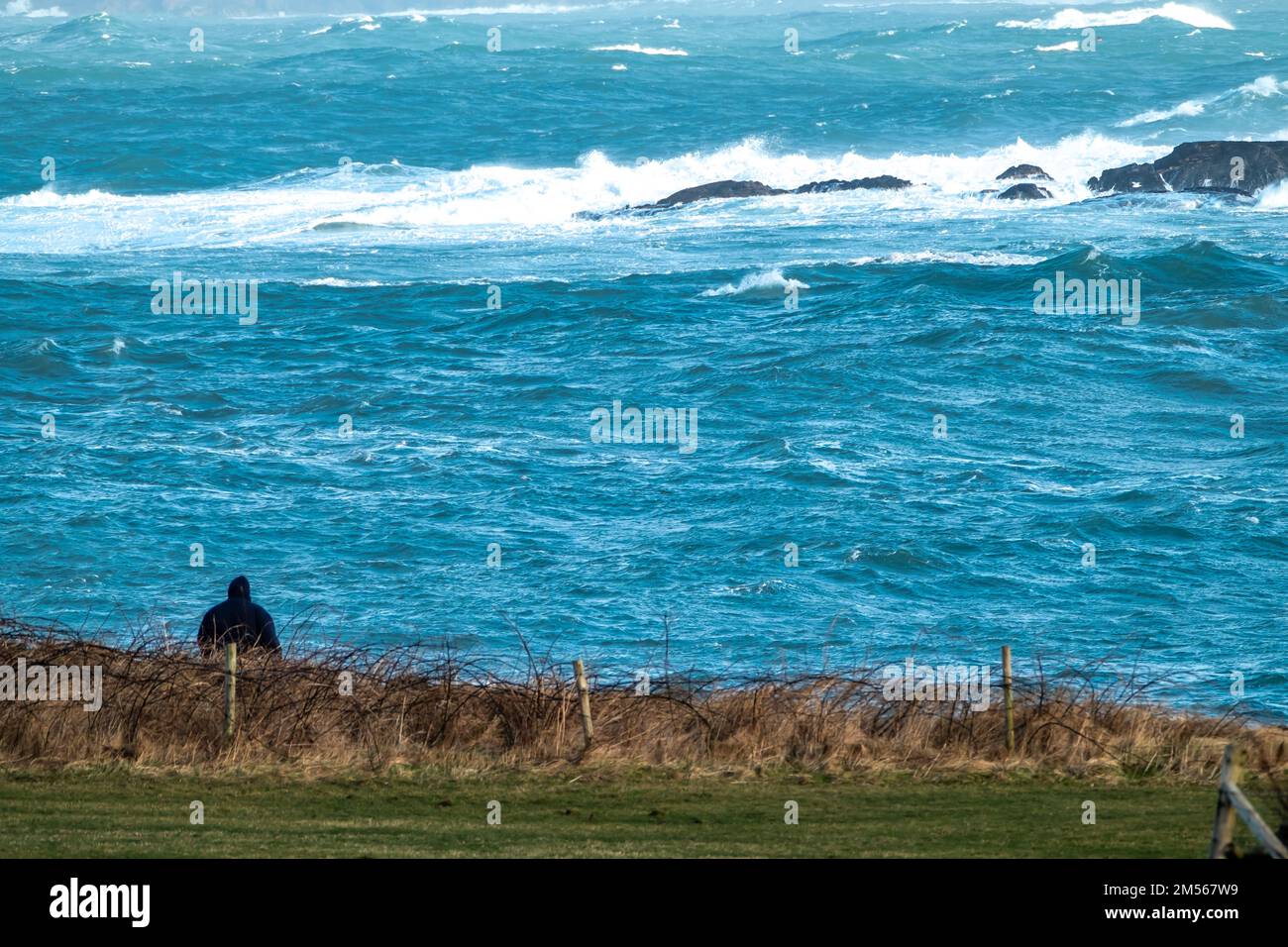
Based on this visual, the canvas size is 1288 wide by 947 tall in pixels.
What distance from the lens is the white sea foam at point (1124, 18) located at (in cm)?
11406

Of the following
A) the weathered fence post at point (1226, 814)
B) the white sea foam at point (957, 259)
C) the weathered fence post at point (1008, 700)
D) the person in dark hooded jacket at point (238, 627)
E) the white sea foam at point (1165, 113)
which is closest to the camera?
the weathered fence post at point (1226, 814)

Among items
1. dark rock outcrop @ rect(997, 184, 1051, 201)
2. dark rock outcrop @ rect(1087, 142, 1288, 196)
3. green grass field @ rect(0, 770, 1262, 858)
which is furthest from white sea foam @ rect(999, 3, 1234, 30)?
green grass field @ rect(0, 770, 1262, 858)

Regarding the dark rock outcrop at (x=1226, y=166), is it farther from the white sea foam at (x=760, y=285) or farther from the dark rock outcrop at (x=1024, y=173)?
the white sea foam at (x=760, y=285)

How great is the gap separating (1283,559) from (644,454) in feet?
31.5

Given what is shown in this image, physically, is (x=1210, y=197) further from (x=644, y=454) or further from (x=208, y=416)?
(x=208, y=416)

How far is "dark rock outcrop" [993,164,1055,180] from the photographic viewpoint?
5416 cm

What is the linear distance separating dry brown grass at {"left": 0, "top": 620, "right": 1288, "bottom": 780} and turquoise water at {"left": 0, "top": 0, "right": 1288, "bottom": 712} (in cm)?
402

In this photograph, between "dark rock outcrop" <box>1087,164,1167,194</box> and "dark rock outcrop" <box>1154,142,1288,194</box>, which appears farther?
"dark rock outcrop" <box>1087,164,1167,194</box>

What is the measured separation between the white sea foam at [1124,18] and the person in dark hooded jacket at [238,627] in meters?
107

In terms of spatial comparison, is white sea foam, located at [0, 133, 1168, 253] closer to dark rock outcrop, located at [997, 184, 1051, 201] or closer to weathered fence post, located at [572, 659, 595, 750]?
dark rock outcrop, located at [997, 184, 1051, 201]

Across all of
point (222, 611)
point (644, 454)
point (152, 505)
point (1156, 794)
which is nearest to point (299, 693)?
point (222, 611)

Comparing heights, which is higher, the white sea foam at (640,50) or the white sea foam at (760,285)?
the white sea foam at (640,50)

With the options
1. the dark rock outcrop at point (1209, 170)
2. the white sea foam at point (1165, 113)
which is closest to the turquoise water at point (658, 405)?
the dark rock outcrop at point (1209, 170)
